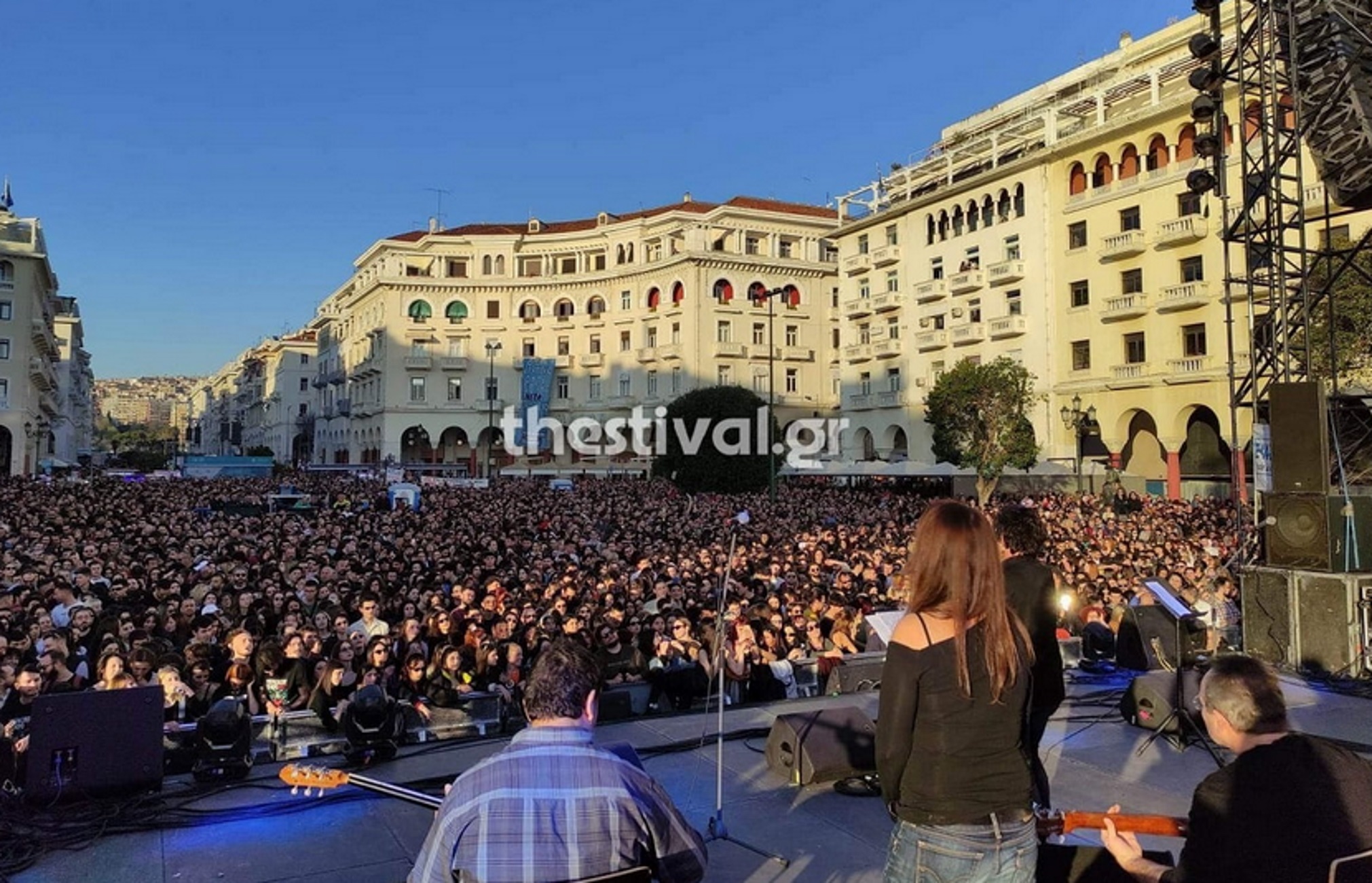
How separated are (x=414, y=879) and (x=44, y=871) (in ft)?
11.0

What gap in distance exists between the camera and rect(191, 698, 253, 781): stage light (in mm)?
5738

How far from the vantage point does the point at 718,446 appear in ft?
130

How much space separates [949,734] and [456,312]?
6499cm

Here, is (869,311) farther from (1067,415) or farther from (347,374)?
(347,374)

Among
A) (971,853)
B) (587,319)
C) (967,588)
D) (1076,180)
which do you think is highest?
(1076,180)

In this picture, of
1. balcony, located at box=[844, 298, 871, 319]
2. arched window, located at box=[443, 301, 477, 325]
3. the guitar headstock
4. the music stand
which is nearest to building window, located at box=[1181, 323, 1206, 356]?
balcony, located at box=[844, 298, 871, 319]

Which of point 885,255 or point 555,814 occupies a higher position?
point 885,255

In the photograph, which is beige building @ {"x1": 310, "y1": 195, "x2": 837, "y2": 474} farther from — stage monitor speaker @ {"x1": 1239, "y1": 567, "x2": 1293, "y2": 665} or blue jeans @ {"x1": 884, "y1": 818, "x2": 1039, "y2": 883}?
blue jeans @ {"x1": 884, "y1": 818, "x2": 1039, "y2": 883}

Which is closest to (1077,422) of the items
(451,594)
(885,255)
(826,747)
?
(885,255)

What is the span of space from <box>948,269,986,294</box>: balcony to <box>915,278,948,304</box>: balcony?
35cm

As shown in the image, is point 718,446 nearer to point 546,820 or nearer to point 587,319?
point 587,319

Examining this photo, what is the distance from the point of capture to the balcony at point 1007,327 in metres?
39.0

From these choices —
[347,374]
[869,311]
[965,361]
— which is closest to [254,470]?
[347,374]

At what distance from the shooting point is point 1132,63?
1537 inches
